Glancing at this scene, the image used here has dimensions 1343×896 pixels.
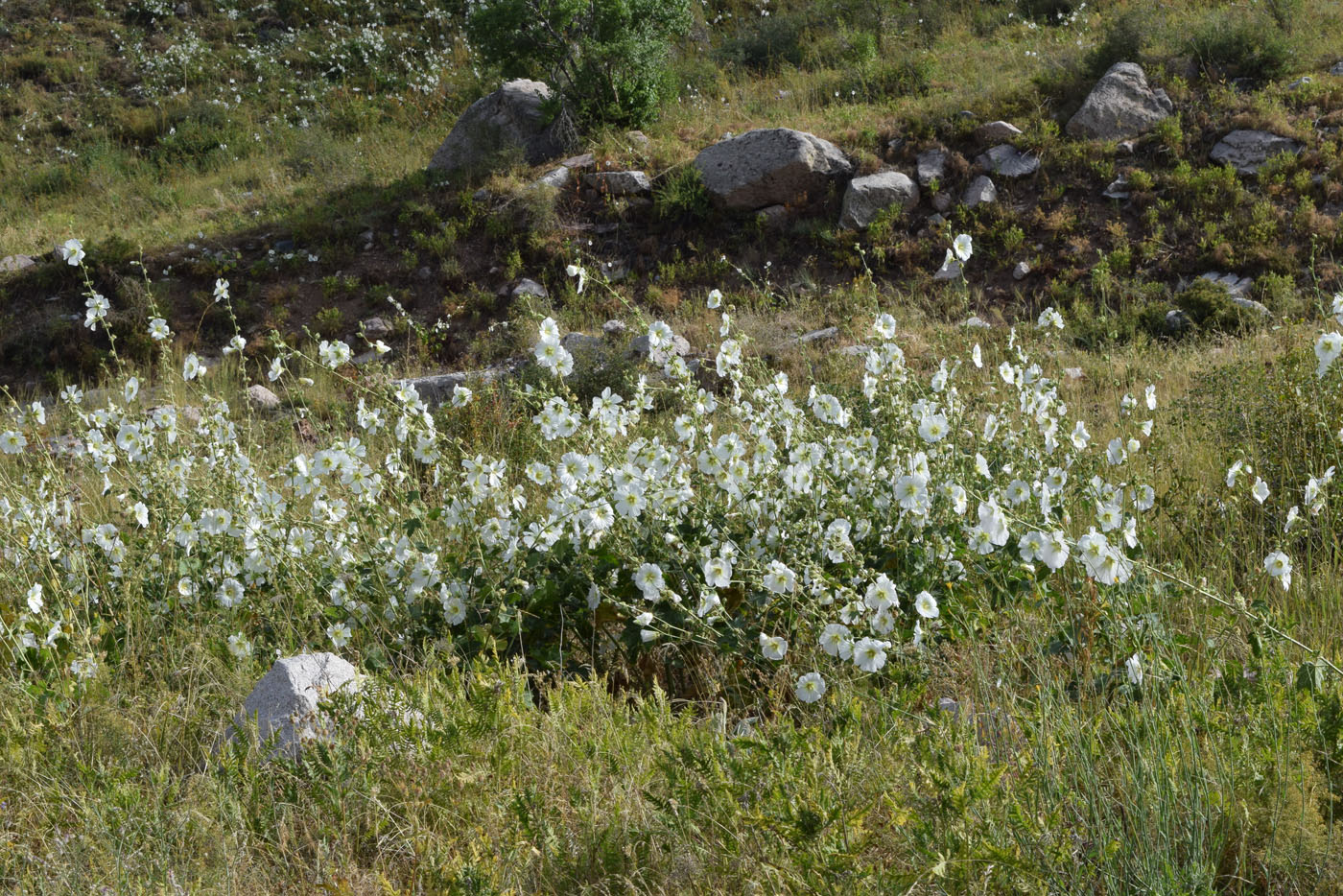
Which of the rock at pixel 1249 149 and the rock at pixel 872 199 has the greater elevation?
the rock at pixel 1249 149

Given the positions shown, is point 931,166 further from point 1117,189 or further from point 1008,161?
point 1117,189

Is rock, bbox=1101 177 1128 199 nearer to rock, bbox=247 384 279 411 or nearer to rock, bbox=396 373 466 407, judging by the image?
rock, bbox=396 373 466 407

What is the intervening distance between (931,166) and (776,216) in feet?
5.63

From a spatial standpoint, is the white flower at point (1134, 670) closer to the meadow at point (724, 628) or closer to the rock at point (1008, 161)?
the meadow at point (724, 628)

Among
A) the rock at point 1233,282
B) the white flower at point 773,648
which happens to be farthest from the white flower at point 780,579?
the rock at point 1233,282

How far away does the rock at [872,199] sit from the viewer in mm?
10156

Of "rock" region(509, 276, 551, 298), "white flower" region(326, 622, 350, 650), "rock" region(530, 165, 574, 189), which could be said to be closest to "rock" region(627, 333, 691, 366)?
"rock" region(509, 276, 551, 298)

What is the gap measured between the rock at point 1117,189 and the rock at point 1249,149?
0.92m

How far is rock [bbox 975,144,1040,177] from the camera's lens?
33.6ft

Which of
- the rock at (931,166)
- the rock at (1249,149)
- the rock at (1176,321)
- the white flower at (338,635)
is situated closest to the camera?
the white flower at (338,635)

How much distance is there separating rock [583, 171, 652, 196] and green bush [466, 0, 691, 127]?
1.12 metres

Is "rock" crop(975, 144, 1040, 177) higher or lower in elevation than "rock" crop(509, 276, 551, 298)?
higher

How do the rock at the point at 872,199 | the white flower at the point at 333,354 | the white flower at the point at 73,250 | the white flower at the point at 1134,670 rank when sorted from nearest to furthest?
the white flower at the point at 1134,670, the white flower at the point at 333,354, the white flower at the point at 73,250, the rock at the point at 872,199

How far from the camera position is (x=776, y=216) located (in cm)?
1060
